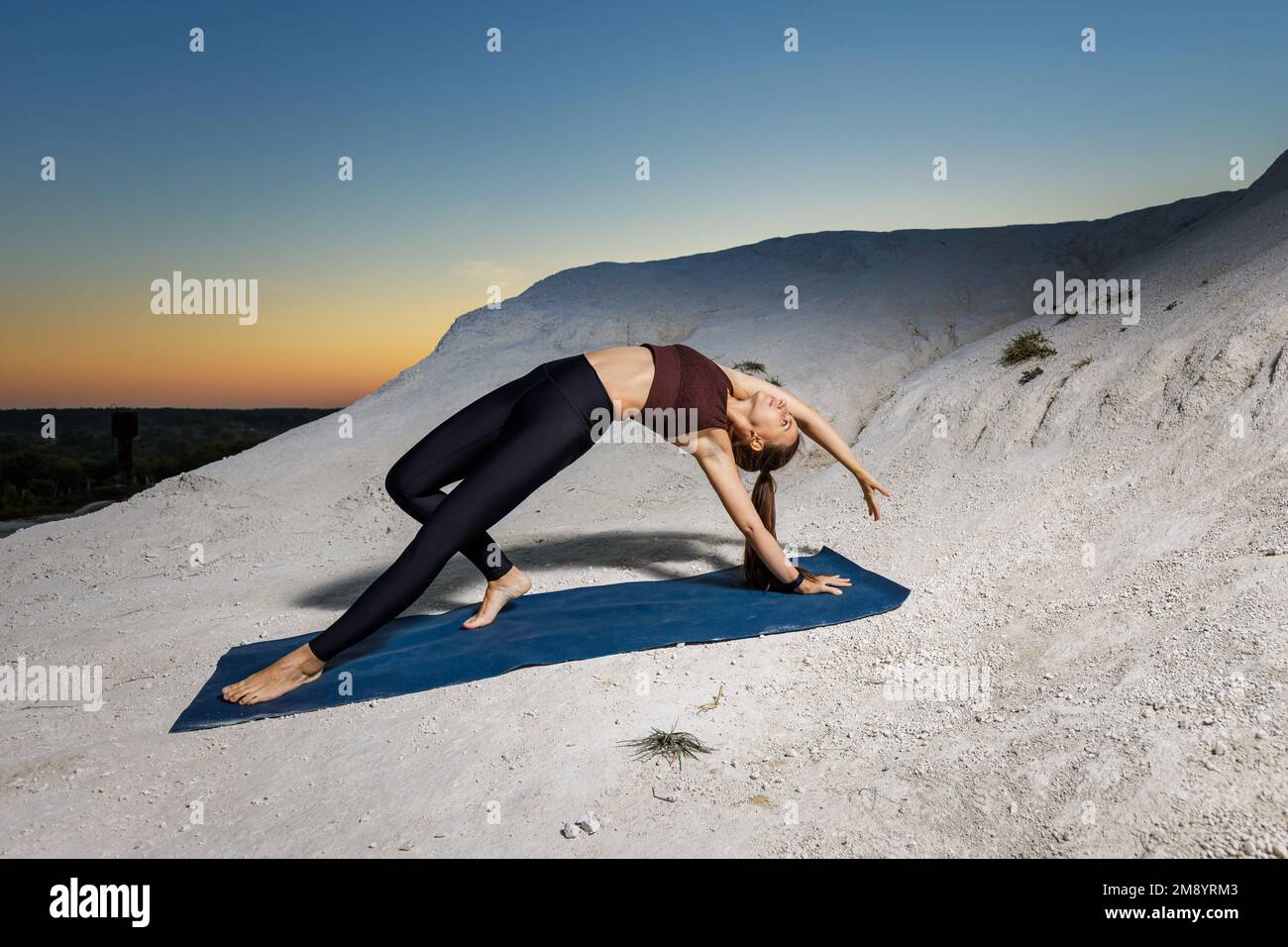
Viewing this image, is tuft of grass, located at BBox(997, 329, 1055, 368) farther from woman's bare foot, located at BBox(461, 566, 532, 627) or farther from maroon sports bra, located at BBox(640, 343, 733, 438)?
woman's bare foot, located at BBox(461, 566, 532, 627)

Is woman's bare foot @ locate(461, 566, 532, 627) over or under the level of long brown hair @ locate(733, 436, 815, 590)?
under

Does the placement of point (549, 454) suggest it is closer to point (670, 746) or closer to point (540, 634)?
point (540, 634)

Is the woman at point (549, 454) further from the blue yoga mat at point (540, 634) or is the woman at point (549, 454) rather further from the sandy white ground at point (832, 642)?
the sandy white ground at point (832, 642)

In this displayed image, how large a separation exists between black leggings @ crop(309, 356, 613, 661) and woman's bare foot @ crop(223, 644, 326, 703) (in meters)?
0.08

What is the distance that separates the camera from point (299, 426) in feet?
28.9

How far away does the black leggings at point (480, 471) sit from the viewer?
11.3 feet

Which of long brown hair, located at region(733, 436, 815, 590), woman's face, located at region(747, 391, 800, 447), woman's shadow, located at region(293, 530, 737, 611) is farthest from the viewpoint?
woman's shadow, located at region(293, 530, 737, 611)

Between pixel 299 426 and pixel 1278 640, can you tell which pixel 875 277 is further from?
pixel 1278 640

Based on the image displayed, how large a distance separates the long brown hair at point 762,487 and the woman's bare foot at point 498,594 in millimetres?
1135

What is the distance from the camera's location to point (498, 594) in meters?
4.21

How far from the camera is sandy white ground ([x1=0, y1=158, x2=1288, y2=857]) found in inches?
98.5

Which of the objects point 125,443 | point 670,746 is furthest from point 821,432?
point 125,443

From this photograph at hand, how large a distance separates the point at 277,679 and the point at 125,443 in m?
7.78

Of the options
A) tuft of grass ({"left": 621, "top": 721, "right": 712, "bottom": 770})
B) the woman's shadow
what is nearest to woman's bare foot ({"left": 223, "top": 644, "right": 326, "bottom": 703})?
the woman's shadow
